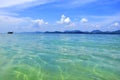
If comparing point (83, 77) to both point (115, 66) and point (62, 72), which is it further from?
point (115, 66)

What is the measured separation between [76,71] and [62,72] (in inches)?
23.1

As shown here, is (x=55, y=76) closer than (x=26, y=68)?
Yes

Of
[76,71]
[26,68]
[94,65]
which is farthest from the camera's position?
[94,65]

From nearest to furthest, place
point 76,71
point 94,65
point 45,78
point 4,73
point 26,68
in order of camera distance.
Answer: point 45,78 → point 4,73 → point 76,71 → point 26,68 → point 94,65

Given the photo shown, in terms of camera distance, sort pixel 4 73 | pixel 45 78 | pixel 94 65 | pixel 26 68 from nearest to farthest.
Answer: pixel 45 78 < pixel 4 73 < pixel 26 68 < pixel 94 65

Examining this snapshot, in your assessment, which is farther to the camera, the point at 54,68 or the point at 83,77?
the point at 54,68

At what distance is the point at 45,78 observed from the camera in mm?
7219

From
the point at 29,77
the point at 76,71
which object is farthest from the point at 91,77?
the point at 29,77

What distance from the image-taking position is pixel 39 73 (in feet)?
26.1

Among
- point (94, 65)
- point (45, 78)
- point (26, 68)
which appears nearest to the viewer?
point (45, 78)

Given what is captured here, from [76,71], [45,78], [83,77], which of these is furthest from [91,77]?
[45,78]

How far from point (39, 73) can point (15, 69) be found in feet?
3.89

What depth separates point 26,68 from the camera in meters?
8.92

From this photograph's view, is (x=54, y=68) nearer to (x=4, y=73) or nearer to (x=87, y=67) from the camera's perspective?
(x=87, y=67)
